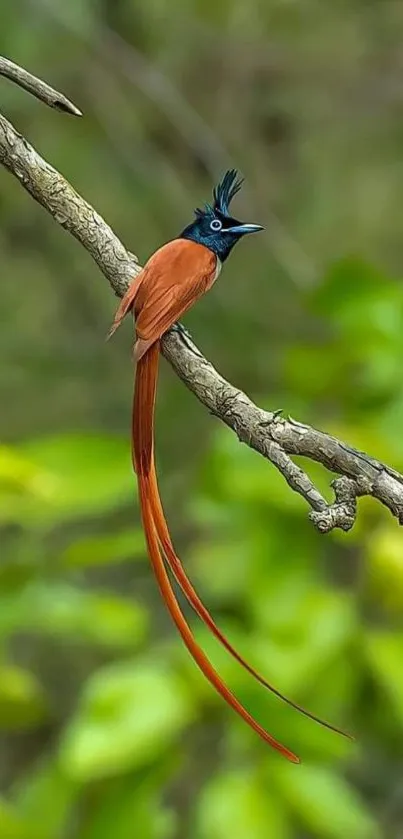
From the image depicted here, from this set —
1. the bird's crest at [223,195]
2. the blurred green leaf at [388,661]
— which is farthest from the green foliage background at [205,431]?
the bird's crest at [223,195]

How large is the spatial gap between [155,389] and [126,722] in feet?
2.02

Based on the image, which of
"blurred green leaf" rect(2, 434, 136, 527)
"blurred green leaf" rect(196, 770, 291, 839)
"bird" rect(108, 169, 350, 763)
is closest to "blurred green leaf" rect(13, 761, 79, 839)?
"blurred green leaf" rect(196, 770, 291, 839)

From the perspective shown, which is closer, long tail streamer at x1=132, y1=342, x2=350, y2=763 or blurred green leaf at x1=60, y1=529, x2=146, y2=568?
long tail streamer at x1=132, y1=342, x2=350, y2=763

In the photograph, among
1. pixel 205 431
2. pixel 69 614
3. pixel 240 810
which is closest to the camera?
pixel 240 810

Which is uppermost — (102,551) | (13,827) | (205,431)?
(205,431)

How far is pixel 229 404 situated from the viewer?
1.73 feet

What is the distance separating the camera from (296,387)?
1368mm

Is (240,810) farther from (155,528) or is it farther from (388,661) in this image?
(155,528)

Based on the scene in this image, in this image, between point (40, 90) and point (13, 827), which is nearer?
point (40, 90)

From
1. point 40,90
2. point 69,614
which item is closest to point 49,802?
point 69,614

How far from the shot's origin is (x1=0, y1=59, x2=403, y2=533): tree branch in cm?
52

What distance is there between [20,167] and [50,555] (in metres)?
0.74

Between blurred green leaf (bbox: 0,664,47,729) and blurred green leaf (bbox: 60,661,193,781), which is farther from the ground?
blurred green leaf (bbox: 60,661,193,781)

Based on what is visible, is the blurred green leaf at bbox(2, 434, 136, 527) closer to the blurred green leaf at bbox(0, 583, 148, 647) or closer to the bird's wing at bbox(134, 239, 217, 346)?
the blurred green leaf at bbox(0, 583, 148, 647)
